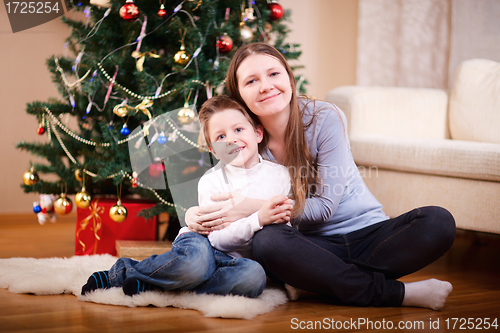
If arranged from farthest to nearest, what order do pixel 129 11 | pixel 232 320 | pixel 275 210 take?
pixel 129 11 < pixel 275 210 < pixel 232 320

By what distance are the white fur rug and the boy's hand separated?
0.60 feet

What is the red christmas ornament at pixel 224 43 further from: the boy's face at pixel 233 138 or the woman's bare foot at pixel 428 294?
the woman's bare foot at pixel 428 294

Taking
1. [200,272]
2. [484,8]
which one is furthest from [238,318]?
[484,8]

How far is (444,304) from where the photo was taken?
1064 millimetres

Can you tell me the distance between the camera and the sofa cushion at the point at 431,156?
4.59 feet

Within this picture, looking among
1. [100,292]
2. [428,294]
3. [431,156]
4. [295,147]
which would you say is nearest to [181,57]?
[295,147]

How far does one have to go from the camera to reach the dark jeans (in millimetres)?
1053

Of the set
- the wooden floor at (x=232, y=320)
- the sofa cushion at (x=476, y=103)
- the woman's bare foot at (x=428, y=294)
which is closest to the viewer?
the wooden floor at (x=232, y=320)

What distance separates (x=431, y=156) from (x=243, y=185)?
0.70 metres

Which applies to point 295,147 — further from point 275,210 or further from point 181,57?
point 181,57

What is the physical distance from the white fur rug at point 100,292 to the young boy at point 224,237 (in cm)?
3

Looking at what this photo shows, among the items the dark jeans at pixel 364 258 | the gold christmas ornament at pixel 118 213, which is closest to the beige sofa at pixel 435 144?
the dark jeans at pixel 364 258

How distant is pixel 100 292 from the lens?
1.09 meters

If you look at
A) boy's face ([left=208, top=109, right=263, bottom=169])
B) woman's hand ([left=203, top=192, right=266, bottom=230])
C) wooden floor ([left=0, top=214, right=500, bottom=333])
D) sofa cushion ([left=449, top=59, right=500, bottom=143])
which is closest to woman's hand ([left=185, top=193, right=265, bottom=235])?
woman's hand ([left=203, top=192, right=266, bottom=230])
